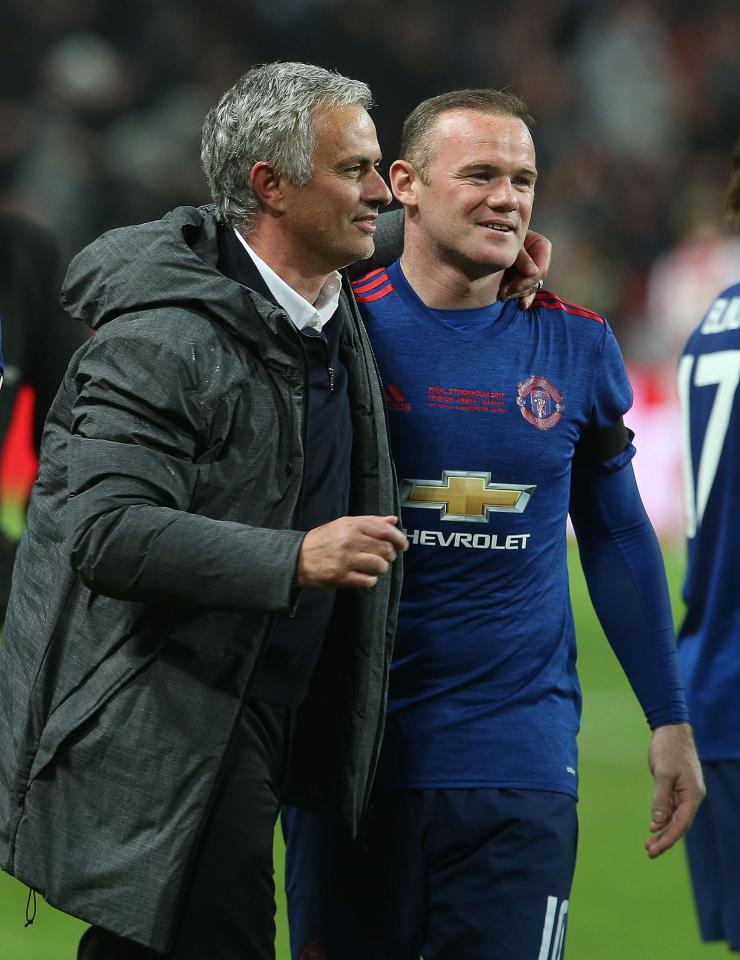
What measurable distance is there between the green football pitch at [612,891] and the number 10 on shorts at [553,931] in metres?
0.53

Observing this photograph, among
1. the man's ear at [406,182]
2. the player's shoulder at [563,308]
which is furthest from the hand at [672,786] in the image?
the man's ear at [406,182]

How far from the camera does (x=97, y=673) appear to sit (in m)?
2.44

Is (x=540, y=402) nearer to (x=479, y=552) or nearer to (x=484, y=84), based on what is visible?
(x=479, y=552)

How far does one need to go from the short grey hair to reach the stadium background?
9722 millimetres

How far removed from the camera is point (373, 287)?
3123 mm

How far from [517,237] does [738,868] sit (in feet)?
4.69

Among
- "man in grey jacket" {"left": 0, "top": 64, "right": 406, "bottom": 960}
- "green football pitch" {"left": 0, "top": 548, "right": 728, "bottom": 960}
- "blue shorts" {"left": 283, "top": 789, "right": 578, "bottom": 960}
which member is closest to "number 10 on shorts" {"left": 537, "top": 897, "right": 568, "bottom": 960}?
"blue shorts" {"left": 283, "top": 789, "right": 578, "bottom": 960}

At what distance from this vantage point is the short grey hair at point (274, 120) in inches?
103

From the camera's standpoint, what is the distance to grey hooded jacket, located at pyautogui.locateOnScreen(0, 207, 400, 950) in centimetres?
229

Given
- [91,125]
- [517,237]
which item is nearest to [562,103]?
[91,125]

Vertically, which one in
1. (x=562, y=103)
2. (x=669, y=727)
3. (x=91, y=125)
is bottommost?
(x=669, y=727)

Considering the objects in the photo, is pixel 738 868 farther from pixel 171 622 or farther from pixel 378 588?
pixel 171 622

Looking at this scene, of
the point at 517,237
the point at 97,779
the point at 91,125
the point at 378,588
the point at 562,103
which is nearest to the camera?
the point at 97,779

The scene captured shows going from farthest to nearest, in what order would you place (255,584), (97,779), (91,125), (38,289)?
(91,125), (38,289), (97,779), (255,584)
